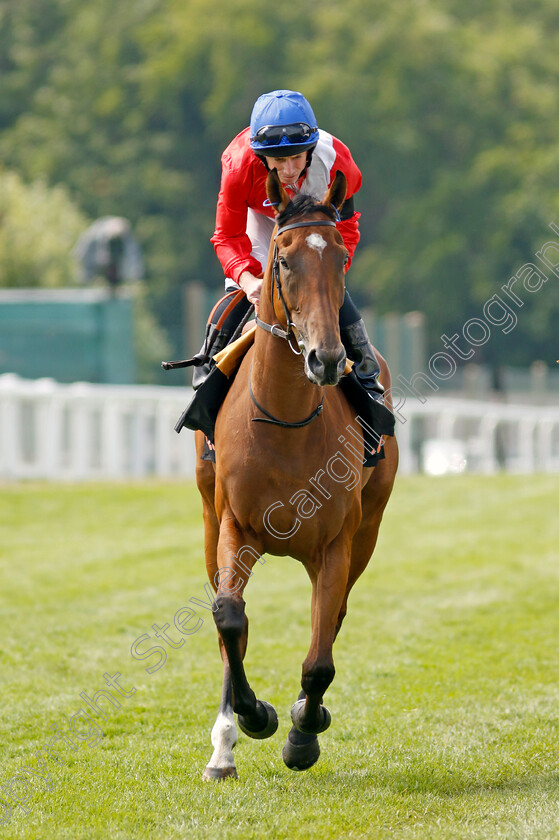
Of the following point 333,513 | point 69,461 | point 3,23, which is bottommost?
point 69,461

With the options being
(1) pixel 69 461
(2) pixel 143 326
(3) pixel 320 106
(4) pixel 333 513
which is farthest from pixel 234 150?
(3) pixel 320 106

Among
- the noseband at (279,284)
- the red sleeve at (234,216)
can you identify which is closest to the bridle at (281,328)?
the noseband at (279,284)

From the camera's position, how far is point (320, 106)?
40594 millimetres

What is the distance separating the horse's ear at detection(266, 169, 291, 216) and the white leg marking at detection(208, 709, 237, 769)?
2.41 meters

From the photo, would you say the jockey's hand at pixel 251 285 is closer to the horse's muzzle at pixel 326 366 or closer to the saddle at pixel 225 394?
the saddle at pixel 225 394

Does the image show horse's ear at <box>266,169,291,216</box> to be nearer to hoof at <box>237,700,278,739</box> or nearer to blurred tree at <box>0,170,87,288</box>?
hoof at <box>237,700,278,739</box>

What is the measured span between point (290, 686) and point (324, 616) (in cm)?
232

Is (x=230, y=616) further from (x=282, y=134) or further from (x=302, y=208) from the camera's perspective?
(x=282, y=134)

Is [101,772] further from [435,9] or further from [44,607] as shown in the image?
[435,9]

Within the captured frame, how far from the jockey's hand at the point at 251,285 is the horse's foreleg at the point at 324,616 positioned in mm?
1126

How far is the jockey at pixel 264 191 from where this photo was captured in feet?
16.8

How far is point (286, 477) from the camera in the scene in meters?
5.05

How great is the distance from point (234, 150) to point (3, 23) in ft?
145

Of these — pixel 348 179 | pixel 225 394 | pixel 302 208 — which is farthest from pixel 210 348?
pixel 302 208
